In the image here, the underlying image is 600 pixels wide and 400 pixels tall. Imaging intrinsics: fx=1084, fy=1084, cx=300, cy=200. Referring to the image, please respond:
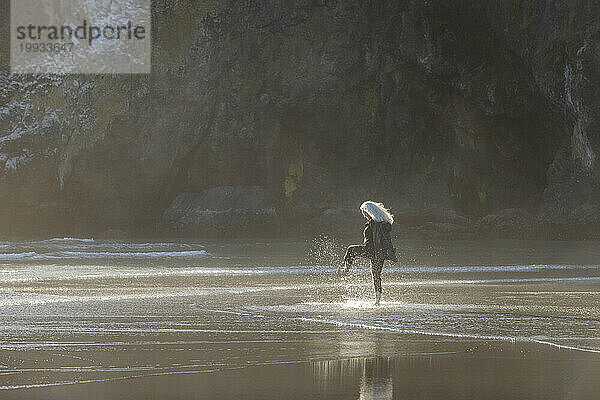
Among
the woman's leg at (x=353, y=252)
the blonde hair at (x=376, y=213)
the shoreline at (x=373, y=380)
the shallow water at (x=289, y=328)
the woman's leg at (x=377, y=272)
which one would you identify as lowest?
the shoreline at (x=373, y=380)

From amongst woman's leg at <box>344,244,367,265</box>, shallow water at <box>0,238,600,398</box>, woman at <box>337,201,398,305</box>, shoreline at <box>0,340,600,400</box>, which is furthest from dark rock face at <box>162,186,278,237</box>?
shoreline at <box>0,340,600,400</box>

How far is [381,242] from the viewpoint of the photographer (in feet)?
46.4

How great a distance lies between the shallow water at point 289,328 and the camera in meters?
8.16

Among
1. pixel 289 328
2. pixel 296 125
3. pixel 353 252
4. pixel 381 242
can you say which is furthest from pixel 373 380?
pixel 296 125

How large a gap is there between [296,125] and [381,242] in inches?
1613

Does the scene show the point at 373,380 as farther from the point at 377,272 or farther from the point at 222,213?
the point at 222,213

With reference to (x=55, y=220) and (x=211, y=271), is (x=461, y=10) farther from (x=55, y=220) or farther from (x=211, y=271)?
(x=211, y=271)

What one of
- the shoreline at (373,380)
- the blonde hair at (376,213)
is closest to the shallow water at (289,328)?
the shoreline at (373,380)

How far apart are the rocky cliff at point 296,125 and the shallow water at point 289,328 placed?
29.6 m

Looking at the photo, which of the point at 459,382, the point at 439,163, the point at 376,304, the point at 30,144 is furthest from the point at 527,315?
the point at 30,144

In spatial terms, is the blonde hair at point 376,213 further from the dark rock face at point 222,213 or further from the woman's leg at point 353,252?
the dark rock face at point 222,213

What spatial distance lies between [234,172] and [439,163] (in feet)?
33.5

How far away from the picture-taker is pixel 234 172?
5428cm

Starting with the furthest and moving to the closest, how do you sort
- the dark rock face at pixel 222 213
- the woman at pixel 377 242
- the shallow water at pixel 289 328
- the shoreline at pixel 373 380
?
1. the dark rock face at pixel 222 213
2. the woman at pixel 377 242
3. the shallow water at pixel 289 328
4. the shoreline at pixel 373 380
